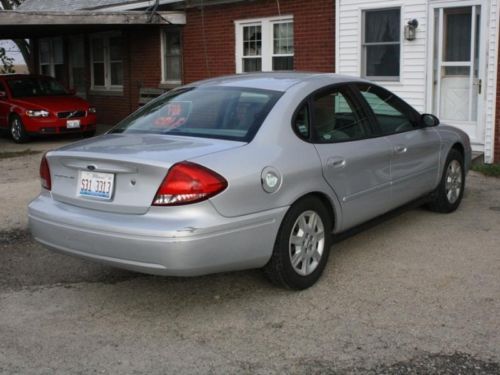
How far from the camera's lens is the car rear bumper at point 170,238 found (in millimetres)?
3898

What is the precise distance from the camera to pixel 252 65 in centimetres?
1370

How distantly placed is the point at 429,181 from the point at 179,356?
136 inches

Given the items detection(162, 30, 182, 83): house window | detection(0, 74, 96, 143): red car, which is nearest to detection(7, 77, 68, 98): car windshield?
detection(0, 74, 96, 143): red car

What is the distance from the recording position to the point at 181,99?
205 inches

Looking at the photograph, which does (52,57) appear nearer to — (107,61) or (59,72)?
(59,72)

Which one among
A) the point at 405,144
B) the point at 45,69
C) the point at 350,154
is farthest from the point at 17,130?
the point at 350,154

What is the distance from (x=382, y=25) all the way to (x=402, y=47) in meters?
0.65

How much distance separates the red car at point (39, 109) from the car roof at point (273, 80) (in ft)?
31.8

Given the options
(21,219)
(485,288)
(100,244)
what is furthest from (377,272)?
(21,219)

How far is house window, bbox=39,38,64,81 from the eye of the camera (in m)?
20.9

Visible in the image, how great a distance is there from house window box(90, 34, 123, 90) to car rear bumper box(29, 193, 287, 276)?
13914 millimetres

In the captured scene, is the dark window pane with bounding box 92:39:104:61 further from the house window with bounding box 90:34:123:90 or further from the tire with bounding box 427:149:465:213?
the tire with bounding box 427:149:465:213

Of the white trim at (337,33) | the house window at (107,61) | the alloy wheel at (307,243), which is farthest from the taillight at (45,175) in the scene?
the house window at (107,61)

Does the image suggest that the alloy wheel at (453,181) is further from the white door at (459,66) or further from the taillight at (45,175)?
the taillight at (45,175)
